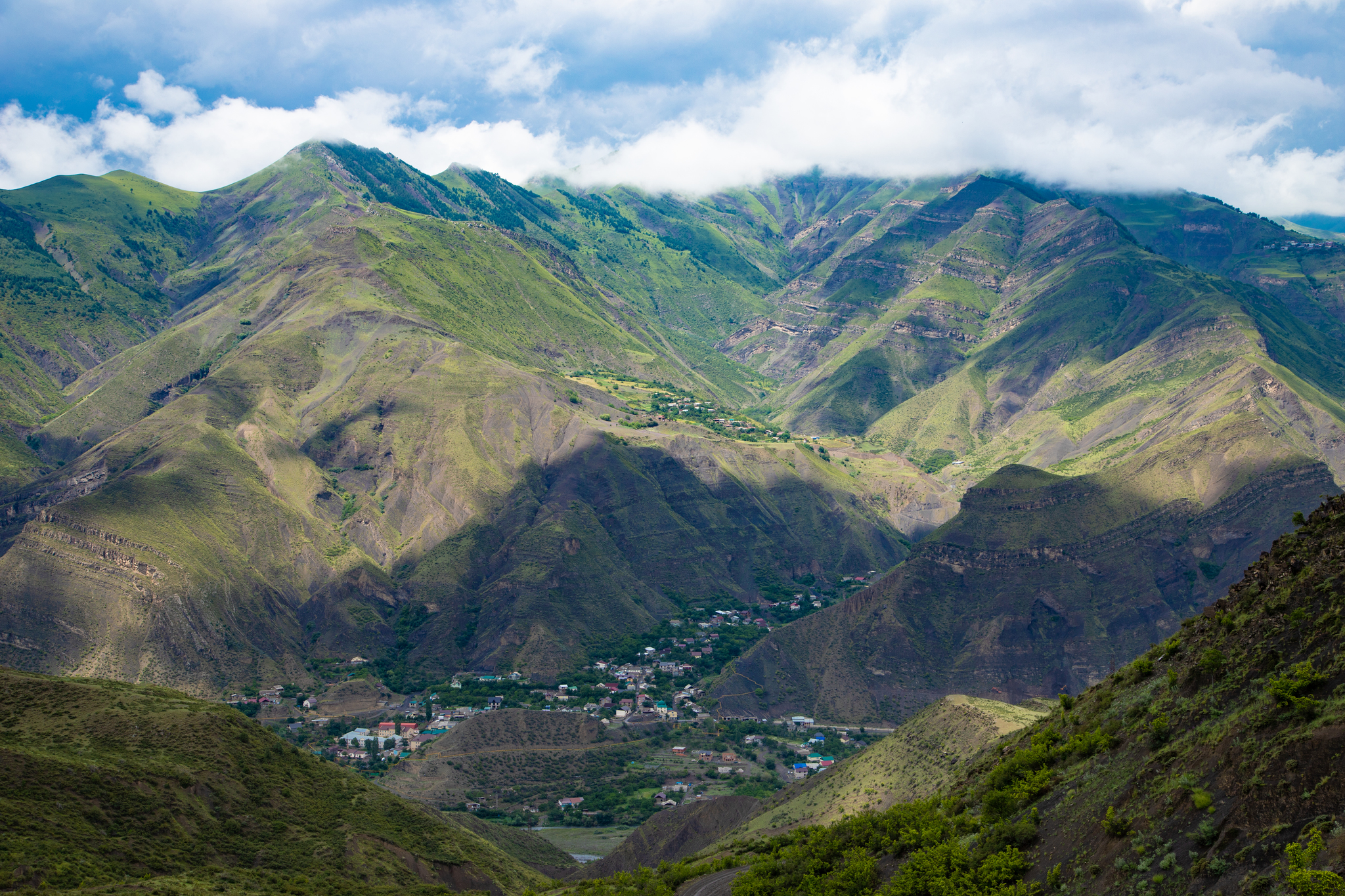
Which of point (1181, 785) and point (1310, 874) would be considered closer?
point (1310, 874)

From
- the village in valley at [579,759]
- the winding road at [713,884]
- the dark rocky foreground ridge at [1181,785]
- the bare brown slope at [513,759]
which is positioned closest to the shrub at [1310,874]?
the dark rocky foreground ridge at [1181,785]

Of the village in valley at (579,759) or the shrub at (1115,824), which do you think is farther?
the village in valley at (579,759)

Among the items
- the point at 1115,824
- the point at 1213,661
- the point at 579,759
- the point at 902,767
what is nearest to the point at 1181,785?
the point at 1115,824

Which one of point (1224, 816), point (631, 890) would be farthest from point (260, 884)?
point (1224, 816)

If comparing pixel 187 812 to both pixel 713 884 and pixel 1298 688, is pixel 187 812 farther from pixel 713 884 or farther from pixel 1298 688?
→ pixel 1298 688

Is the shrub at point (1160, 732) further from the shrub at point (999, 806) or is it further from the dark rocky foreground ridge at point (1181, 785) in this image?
the shrub at point (999, 806)

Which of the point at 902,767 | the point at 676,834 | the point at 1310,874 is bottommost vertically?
the point at 676,834

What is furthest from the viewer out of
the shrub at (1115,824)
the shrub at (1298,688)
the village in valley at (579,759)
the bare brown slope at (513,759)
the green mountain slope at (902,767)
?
the bare brown slope at (513,759)

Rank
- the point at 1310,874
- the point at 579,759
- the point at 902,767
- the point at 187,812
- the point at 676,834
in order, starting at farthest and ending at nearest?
the point at 579,759 < the point at 676,834 < the point at 902,767 < the point at 187,812 < the point at 1310,874

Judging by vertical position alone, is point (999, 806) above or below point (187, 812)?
below
